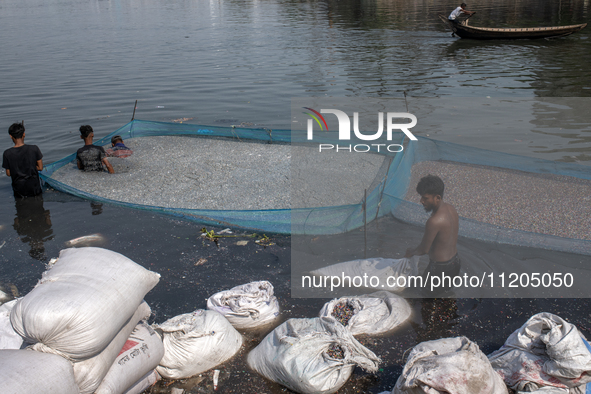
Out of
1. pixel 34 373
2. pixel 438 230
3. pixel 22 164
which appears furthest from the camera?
pixel 22 164

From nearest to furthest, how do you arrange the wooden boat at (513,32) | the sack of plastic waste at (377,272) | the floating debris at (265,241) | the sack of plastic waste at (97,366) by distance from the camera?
the sack of plastic waste at (97,366), the sack of plastic waste at (377,272), the floating debris at (265,241), the wooden boat at (513,32)

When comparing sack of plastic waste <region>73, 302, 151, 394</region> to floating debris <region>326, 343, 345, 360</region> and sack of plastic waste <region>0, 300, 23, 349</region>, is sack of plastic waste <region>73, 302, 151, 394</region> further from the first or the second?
floating debris <region>326, 343, 345, 360</region>

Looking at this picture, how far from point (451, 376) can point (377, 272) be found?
5.03ft

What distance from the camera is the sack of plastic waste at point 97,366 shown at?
2276 millimetres

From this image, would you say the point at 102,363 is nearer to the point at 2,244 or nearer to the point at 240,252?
the point at 240,252

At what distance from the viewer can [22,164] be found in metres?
5.39

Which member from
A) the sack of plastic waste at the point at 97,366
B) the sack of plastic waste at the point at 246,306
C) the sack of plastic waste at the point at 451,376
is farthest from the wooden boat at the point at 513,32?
the sack of plastic waste at the point at 97,366

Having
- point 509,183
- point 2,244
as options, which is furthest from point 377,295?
point 2,244

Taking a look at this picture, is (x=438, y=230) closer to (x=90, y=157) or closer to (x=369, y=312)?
(x=369, y=312)

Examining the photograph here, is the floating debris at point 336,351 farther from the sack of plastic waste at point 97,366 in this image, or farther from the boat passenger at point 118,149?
the boat passenger at point 118,149

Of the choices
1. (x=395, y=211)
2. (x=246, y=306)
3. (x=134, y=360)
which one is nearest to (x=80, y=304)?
(x=134, y=360)

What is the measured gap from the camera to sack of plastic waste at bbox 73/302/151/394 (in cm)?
228

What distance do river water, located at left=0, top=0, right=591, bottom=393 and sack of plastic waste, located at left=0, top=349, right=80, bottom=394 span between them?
3.00 ft

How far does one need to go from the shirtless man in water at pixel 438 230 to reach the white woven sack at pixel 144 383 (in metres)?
2.04
